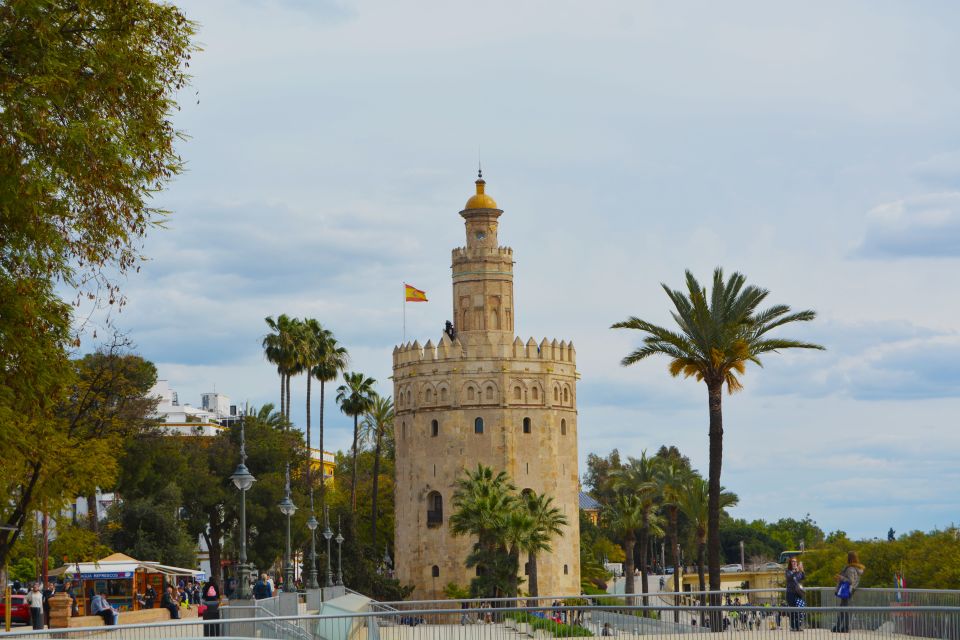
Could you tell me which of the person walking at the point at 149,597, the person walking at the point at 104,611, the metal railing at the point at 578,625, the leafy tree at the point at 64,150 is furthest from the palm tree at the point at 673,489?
the leafy tree at the point at 64,150

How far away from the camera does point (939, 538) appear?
4447 centimetres

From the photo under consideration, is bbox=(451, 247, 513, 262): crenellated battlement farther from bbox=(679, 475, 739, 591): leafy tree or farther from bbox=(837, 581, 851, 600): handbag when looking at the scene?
bbox=(837, 581, 851, 600): handbag

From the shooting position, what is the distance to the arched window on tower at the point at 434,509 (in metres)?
73.7

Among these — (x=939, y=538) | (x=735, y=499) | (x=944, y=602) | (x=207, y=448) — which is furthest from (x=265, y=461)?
(x=944, y=602)

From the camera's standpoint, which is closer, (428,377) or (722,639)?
(722,639)

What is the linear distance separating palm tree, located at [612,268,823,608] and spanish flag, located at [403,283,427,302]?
1618 inches

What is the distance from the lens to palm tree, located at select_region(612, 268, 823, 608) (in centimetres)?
3309

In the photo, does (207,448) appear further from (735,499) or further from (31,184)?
(31,184)

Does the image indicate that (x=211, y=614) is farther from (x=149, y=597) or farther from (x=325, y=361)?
(x=325, y=361)

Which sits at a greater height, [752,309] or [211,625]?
[752,309]

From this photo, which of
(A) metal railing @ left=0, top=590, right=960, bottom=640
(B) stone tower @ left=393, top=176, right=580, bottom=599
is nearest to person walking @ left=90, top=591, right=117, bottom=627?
(A) metal railing @ left=0, top=590, right=960, bottom=640

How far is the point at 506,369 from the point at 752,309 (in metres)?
41.4

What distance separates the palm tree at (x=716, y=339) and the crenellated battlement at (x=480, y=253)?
4200 cm

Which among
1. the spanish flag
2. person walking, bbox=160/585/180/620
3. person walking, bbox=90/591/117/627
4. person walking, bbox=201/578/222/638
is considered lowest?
person walking, bbox=160/585/180/620
